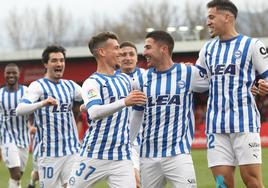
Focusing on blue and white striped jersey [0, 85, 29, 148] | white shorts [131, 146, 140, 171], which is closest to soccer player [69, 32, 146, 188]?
white shorts [131, 146, 140, 171]

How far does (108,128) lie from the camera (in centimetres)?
871

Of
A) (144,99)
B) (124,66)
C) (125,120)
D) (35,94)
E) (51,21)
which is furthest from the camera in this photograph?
(51,21)

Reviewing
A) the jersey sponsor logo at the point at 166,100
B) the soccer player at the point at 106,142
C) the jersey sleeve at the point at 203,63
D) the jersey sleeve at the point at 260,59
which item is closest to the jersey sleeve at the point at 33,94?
the soccer player at the point at 106,142

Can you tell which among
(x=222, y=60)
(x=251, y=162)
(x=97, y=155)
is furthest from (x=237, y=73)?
(x=97, y=155)

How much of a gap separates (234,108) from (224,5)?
1.16 m

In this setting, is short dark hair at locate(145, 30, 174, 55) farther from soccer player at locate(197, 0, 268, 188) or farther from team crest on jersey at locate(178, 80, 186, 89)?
soccer player at locate(197, 0, 268, 188)

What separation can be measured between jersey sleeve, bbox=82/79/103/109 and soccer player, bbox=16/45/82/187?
2.42m

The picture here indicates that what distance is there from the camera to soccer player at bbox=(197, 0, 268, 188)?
8.57m

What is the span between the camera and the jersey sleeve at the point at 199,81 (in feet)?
29.2

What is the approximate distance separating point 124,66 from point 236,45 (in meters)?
3.40

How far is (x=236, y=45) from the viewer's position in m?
8.67

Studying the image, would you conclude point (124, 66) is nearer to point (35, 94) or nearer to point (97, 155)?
point (35, 94)

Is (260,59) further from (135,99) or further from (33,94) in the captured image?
(33,94)

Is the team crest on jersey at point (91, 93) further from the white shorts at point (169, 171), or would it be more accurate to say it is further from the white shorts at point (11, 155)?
the white shorts at point (11, 155)
